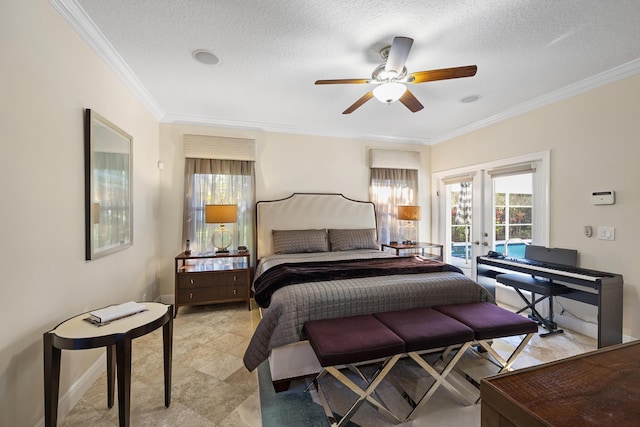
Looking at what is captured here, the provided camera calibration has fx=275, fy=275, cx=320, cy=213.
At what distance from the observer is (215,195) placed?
3.90 meters

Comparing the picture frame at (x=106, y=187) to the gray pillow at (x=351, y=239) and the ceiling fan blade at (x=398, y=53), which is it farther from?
the gray pillow at (x=351, y=239)

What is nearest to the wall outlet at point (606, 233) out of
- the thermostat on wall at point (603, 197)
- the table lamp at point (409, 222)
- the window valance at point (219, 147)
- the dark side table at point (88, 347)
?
the thermostat on wall at point (603, 197)

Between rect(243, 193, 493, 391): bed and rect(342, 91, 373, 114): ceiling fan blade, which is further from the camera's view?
rect(342, 91, 373, 114): ceiling fan blade

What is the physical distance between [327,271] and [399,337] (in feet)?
2.96

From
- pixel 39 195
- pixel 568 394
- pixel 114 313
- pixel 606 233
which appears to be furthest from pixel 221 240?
pixel 606 233

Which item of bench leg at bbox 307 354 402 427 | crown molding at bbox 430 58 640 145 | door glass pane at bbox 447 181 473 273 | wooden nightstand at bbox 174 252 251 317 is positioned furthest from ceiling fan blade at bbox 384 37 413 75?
door glass pane at bbox 447 181 473 273

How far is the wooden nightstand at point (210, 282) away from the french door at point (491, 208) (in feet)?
10.9

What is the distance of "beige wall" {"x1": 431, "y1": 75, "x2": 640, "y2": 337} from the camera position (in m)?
2.47

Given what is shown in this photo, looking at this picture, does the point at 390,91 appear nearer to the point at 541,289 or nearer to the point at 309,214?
the point at 309,214

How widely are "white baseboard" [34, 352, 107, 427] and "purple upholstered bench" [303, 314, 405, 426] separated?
1555mm

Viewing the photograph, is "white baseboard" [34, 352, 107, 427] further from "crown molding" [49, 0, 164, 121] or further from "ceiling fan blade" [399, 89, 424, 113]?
"ceiling fan blade" [399, 89, 424, 113]

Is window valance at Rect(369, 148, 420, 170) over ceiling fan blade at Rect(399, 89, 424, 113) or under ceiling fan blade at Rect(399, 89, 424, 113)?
under

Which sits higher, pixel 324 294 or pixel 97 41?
pixel 97 41

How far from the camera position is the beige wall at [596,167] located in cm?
247
